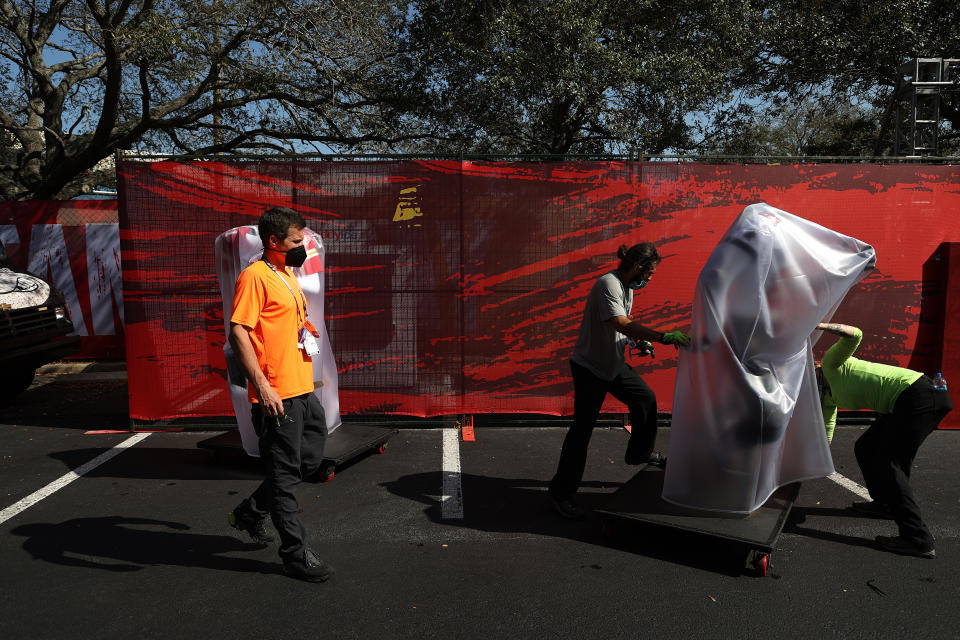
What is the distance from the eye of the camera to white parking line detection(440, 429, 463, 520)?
4.34 metres

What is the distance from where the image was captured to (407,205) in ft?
20.3

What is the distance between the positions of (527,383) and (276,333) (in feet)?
11.6

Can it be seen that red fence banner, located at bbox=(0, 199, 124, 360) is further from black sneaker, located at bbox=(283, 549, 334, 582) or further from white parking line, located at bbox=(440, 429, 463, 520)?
black sneaker, located at bbox=(283, 549, 334, 582)

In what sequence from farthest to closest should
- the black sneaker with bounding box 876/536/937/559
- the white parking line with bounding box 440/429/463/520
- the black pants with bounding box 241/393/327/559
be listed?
the white parking line with bounding box 440/429/463/520 < the black sneaker with bounding box 876/536/937/559 < the black pants with bounding box 241/393/327/559

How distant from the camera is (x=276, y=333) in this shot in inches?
129

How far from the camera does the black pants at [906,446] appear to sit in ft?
12.1

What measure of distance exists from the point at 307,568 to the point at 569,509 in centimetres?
171

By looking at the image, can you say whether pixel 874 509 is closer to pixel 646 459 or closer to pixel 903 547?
pixel 903 547

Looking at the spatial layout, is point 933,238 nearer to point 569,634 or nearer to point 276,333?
point 569,634

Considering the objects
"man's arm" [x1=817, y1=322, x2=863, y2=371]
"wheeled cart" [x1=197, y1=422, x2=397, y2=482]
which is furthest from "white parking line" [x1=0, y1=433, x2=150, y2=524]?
"man's arm" [x1=817, y1=322, x2=863, y2=371]

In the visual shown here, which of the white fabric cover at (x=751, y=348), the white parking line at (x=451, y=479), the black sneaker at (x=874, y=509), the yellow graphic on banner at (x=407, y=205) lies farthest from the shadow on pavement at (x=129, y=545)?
the black sneaker at (x=874, y=509)

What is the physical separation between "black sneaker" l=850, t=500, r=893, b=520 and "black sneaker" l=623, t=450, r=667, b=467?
1.26 metres

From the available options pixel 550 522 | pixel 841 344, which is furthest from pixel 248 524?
pixel 841 344

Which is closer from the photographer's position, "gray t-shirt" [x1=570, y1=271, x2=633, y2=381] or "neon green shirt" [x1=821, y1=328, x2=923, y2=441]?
"neon green shirt" [x1=821, y1=328, x2=923, y2=441]
